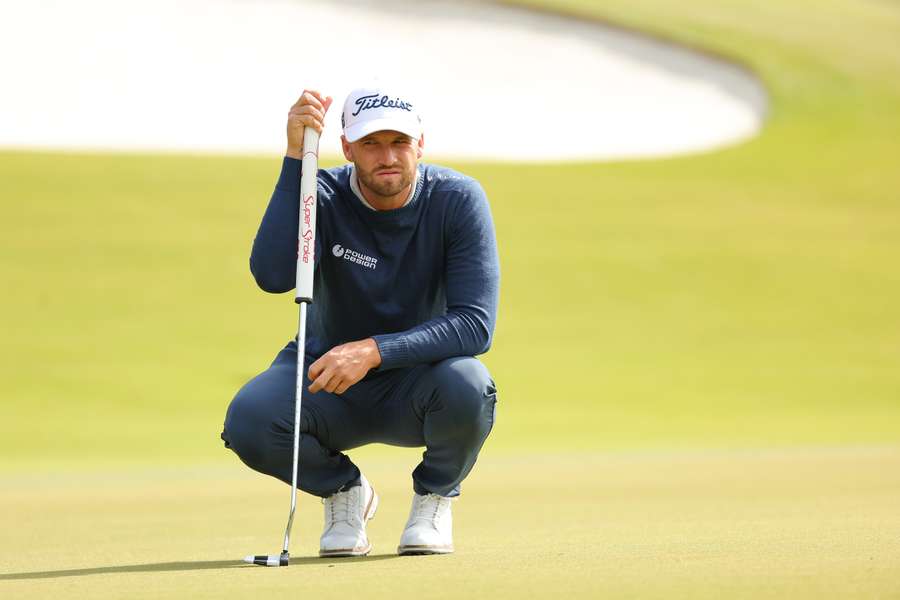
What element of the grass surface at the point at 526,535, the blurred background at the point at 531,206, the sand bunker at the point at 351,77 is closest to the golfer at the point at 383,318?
the grass surface at the point at 526,535

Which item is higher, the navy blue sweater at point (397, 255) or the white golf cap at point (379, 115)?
the white golf cap at point (379, 115)

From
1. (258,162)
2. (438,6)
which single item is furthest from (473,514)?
(438,6)

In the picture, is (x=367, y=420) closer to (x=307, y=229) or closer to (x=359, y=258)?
(x=359, y=258)

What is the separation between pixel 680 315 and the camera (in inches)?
522

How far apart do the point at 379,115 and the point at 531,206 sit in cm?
1066

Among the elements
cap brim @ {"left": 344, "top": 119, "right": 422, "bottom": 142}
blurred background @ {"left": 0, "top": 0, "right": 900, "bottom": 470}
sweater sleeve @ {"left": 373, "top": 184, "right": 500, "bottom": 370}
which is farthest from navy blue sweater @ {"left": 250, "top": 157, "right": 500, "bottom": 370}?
blurred background @ {"left": 0, "top": 0, "right": 900, "bottom": 470}

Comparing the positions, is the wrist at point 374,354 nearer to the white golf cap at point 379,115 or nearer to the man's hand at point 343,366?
the man's hand at point 343,366

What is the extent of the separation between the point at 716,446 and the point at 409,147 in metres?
6.82

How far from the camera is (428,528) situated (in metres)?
3.93

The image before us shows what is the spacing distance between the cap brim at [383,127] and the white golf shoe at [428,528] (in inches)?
40.2

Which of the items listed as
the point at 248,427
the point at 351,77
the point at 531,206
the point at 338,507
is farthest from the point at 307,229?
the point at 351,77

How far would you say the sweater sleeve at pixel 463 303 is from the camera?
390 centimetres

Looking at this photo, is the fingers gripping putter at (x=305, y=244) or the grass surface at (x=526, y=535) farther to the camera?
the fingers gripping putter at (x=305, y=244)

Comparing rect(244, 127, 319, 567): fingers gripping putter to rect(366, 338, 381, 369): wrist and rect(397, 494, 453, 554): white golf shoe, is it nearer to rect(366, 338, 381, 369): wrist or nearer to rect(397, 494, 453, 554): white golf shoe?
rect(366, 338, 381, 369): wrist
